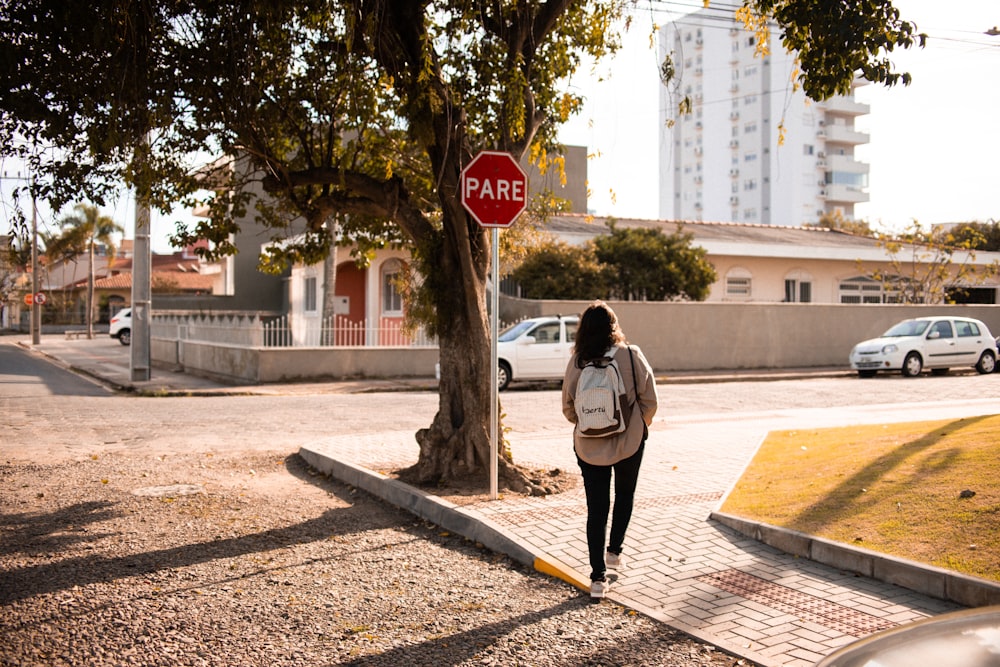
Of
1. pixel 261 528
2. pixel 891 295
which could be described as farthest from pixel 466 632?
pixel 891 295

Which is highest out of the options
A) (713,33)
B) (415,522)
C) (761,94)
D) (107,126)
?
(713,33)

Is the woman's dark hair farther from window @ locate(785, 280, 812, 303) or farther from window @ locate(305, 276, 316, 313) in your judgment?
window @ locate(785, 280, 812, 303)

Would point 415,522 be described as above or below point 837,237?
below

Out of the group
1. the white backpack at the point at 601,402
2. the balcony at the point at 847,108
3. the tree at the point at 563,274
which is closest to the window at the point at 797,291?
the tree at the point at 563,274

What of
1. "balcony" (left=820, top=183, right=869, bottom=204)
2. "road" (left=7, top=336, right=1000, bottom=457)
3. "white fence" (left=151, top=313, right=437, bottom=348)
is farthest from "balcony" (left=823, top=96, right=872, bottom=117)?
"white fence" (left=151, top=313, right=437, bottom=348)

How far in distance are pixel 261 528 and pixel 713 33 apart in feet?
314

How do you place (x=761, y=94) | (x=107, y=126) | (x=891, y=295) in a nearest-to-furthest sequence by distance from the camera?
(x=107, y=126)
(x=891, y=295)
(x=761, y=94)

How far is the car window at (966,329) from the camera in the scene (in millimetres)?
23578

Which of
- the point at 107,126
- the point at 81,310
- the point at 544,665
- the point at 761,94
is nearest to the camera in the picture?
the point at 544,665

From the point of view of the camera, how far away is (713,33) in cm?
9306

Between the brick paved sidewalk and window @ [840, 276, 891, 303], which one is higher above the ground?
window @ [840, 276, 891, 303]

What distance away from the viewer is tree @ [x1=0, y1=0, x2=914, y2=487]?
23.6ft

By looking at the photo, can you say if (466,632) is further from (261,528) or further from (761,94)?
(761,94)

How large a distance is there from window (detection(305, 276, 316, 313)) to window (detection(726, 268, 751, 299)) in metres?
15.2
